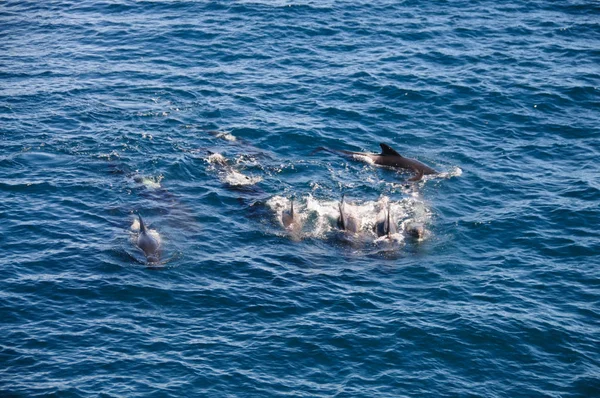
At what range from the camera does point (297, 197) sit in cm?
4031

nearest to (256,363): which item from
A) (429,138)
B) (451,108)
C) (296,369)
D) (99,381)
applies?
(296,369)

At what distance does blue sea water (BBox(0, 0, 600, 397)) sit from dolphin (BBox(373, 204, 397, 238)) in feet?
2.40

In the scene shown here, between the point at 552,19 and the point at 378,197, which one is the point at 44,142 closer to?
the point at 378,197

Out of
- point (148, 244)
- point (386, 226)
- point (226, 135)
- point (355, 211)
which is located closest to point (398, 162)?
point (355, 211)

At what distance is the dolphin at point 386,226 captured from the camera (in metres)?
36.7

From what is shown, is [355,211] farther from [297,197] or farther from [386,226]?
[297,197]

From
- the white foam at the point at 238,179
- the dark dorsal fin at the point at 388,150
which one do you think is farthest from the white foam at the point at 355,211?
the dark dorsal fin at the point at 388,150

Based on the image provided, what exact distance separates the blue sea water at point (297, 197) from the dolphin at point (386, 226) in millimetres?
732

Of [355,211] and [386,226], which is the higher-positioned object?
[386,226]

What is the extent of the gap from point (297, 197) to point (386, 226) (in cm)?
562

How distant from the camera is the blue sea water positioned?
29500 mm

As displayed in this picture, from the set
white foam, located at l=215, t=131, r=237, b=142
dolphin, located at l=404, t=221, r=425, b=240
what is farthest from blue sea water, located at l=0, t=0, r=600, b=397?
dolphin, located at l=404, t=221, r=425, b=240

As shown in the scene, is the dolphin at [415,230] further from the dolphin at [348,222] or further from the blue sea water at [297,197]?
the dolphin at [348,222]

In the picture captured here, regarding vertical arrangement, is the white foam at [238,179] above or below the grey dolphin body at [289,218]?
above
